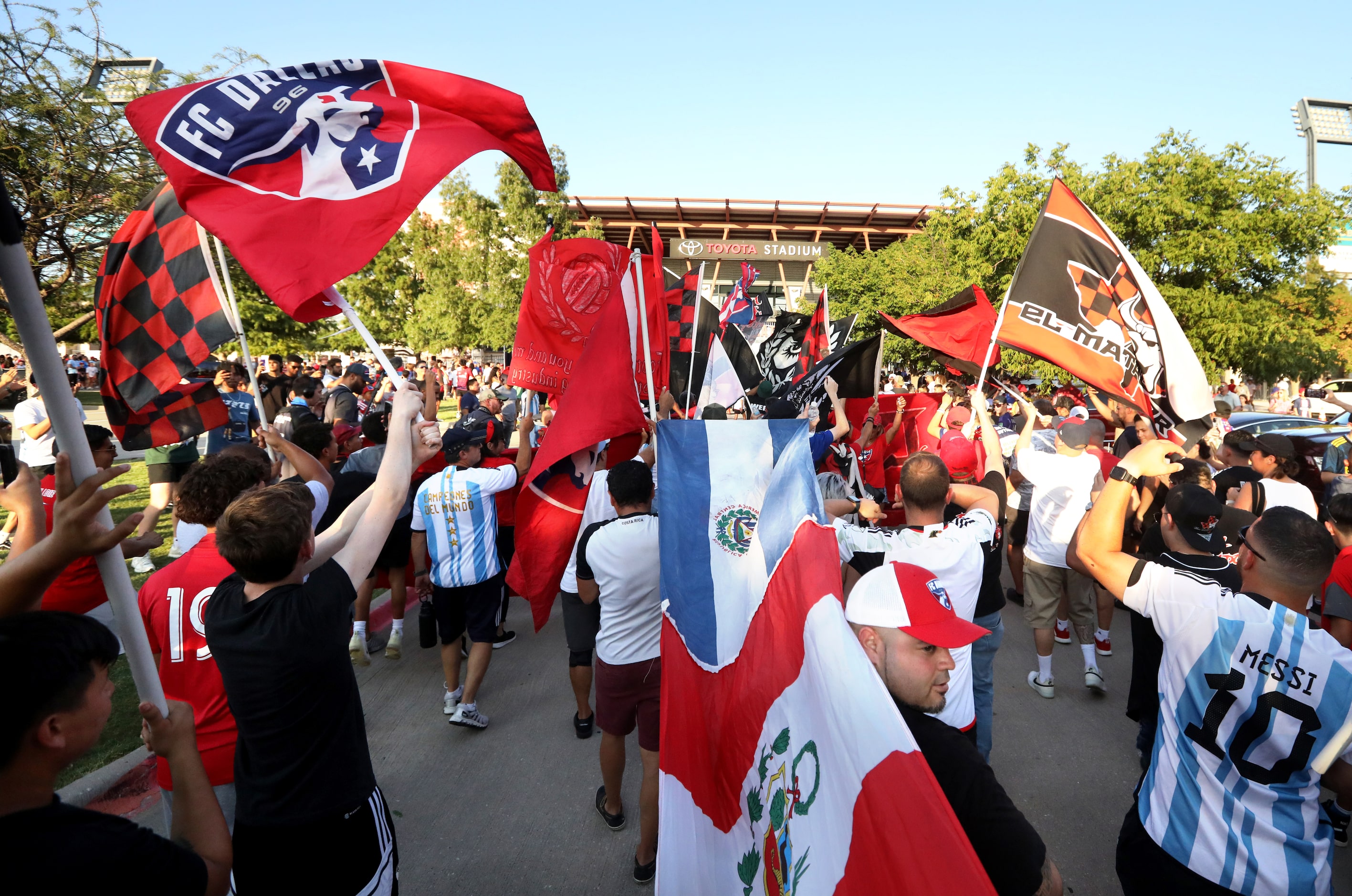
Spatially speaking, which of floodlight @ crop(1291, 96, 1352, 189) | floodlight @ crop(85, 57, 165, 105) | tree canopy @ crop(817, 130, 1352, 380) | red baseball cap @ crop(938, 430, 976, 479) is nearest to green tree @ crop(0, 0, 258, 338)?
floodlight @ crop(85, 57, 165, 105)

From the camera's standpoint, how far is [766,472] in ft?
10.9

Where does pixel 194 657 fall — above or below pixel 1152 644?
above

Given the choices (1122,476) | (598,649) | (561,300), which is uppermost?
(561,300)

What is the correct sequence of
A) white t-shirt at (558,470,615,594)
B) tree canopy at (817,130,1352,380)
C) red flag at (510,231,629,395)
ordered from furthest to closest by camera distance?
tree canopy at (817,130,1352,380) → red flag at (510,231,629,395) → white t-shirt at (558,470,615,594)

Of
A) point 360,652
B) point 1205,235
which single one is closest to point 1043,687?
point 360,652

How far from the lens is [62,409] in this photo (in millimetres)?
1395

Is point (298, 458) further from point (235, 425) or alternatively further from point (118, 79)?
point (118, 79)

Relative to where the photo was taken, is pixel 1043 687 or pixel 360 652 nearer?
pixel 1043 687

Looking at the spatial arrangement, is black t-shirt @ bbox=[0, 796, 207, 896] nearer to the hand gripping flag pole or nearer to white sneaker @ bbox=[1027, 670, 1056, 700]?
the hand gripping flag pole

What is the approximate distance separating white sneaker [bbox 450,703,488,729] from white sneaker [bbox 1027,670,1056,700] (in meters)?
4.24

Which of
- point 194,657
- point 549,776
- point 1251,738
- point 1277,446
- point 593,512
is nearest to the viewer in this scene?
point 1251,738

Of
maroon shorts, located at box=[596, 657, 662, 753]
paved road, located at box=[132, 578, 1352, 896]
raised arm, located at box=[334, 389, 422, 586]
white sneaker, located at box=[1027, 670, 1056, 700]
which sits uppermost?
raised arm, located at box=[334, 389, 422, 586]

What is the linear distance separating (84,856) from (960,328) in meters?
6.83

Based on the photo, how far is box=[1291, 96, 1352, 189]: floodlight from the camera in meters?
33.4
